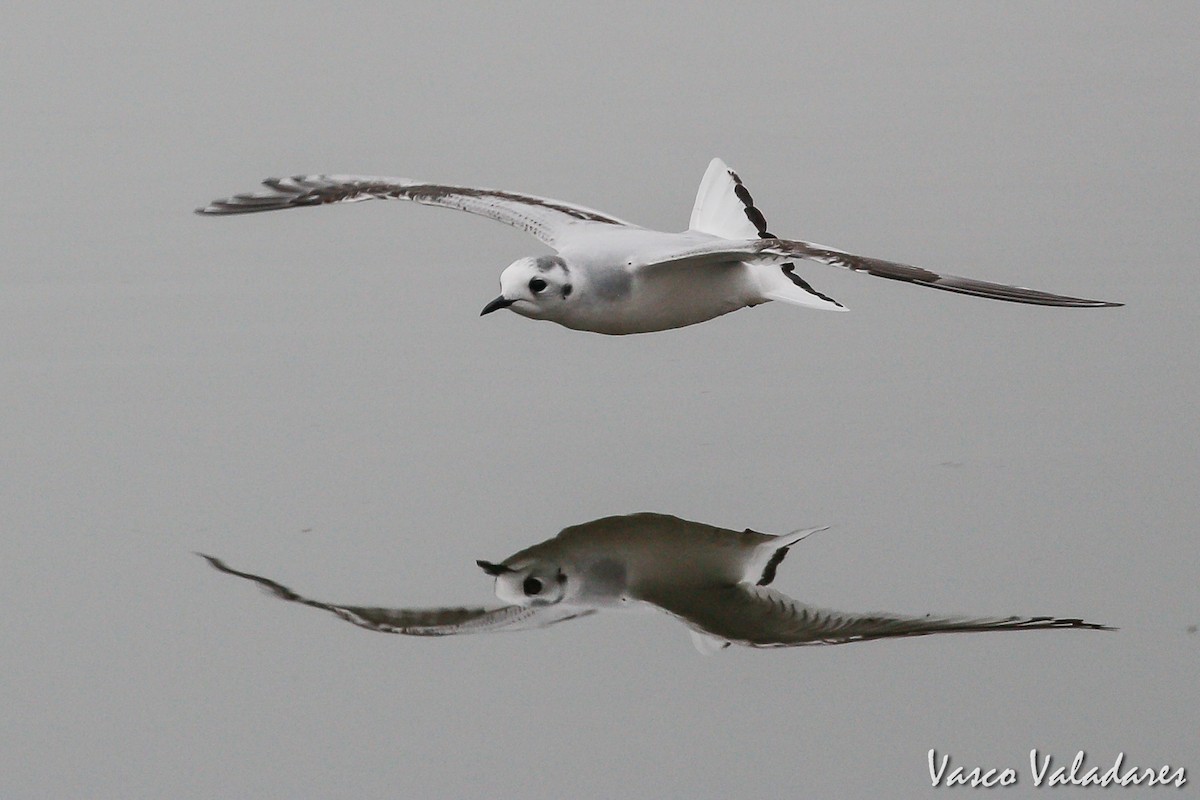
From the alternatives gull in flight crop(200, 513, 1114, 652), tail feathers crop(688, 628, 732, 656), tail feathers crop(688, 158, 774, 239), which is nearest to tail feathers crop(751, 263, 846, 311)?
tail feathers crop(688, 158, 774, 239)

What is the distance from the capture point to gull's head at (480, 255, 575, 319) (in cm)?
682

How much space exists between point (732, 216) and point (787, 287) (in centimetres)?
93

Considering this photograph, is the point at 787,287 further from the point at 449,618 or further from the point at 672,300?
the point at 449,618

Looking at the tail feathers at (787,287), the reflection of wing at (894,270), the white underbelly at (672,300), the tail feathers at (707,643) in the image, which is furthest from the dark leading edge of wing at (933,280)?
the tail feathers at (707,643)

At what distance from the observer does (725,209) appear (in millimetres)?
8047

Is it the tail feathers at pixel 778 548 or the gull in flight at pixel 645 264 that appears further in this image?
the gull in flight at pixel 645 264

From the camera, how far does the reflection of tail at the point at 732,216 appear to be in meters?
7.28

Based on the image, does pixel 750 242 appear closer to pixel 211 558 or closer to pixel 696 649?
pixel 696 649

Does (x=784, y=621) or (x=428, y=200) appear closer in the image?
(x=784, y=621)

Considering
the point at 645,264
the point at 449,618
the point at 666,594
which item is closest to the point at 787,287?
the point at 645,264

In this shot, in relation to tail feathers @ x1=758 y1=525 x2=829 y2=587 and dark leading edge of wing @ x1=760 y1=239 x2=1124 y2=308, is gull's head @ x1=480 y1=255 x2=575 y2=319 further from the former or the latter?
tail feathers @ x1=758 y1=525 x2=829 y2=587

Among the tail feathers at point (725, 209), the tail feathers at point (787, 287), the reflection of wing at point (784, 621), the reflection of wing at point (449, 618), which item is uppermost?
the tail feathers at point (725, 209)

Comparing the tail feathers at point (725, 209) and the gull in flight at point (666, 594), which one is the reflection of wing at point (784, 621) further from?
the tail feathers at point (725, 209)

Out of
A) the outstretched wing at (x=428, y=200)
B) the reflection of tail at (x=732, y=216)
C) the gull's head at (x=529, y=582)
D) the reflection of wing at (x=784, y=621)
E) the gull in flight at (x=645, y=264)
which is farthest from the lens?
the outstretched wing at (x=428, y=200)
